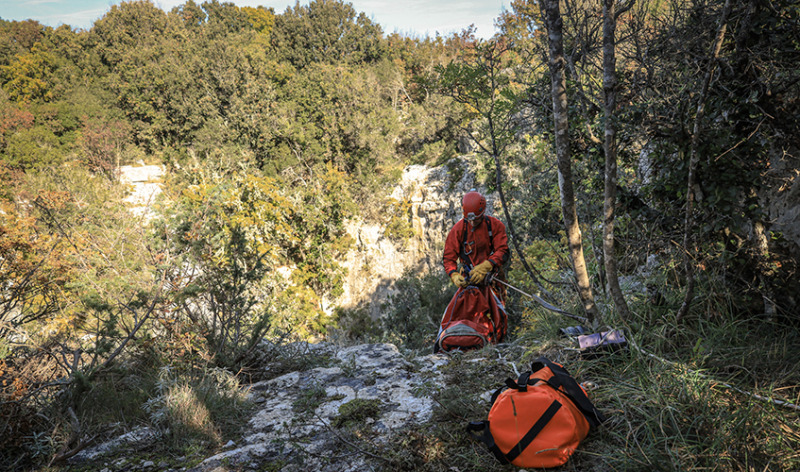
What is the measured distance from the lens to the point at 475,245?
4.36 meters

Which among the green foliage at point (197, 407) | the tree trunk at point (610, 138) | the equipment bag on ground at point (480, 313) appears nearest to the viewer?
the tree trunk at point (610, 138)

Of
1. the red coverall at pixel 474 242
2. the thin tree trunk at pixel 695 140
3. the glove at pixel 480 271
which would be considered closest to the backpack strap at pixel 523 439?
the thin tree trunk at pixel 695 140

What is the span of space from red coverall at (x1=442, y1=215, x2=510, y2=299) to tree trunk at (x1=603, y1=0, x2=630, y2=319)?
1.87 m

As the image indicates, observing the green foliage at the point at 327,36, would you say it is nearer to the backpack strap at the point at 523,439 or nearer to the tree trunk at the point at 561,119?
the tree trunk at the point at 561,119

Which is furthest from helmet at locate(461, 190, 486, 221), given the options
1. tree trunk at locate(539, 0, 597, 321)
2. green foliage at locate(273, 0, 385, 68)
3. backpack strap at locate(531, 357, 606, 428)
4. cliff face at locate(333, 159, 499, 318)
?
green foliage at locate(273, 0, 385, 68)

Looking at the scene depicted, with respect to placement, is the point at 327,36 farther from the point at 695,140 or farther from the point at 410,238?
the point at 695,140

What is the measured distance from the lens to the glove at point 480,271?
13.1ft

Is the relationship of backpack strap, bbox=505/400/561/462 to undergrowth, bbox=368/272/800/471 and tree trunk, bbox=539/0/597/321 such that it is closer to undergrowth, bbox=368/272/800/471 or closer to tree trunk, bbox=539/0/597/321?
undergrowth, bbox=368/272/800/471

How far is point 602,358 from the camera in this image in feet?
A: 7.40

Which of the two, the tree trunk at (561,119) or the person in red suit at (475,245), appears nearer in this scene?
the tree trunk at (561,119)

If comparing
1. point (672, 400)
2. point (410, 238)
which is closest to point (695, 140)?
point (672, 400)

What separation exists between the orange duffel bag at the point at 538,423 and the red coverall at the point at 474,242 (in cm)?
249

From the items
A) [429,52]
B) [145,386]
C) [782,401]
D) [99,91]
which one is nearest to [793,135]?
[782,401]

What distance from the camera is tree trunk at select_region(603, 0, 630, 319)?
6.57 ft
